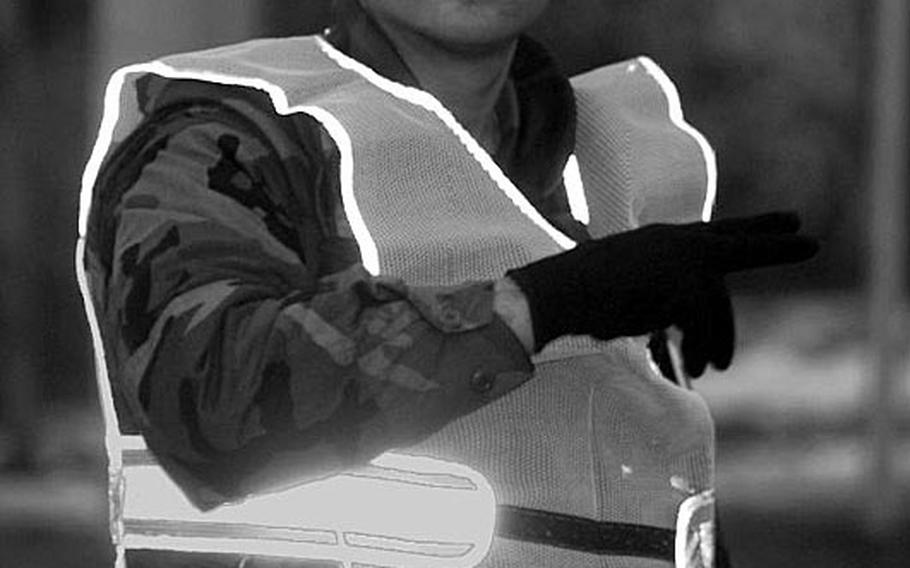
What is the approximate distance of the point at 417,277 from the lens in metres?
2.06

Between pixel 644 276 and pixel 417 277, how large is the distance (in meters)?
0.20

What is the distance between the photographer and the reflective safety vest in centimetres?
205

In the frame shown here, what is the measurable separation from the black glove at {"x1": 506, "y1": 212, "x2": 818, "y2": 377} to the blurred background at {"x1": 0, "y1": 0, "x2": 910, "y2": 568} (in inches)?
201

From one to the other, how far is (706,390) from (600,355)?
18.7ft

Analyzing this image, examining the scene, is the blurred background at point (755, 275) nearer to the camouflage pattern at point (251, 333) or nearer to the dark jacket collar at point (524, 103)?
the dark jacket collar at point (524, 103)

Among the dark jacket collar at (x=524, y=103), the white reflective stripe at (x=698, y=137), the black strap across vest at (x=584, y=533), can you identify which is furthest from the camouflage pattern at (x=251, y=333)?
the white reflective stripe at (x=698, y=137)

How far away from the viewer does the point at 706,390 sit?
25.6ft

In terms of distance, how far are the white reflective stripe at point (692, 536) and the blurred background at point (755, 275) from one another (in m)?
4.89

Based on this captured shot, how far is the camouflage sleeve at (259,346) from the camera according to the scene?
6.22ft

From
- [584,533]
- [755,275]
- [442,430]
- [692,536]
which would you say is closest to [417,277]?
[442,430]

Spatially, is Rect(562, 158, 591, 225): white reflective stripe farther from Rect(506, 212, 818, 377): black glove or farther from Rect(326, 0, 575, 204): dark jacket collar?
Rect(506, 212, 818, 377): black glove

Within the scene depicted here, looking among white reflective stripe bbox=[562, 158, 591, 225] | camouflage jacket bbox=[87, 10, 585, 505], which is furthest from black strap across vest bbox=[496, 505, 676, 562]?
white reflective stripe bbox=[562, 158, 591, 225]

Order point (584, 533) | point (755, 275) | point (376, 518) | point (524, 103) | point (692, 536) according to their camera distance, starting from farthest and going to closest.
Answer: point (755, 275) → point (524, 103) → point (692, 536) → point (584, 533) → point (376, 518)

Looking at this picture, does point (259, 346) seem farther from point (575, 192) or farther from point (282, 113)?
point (575, 192)
